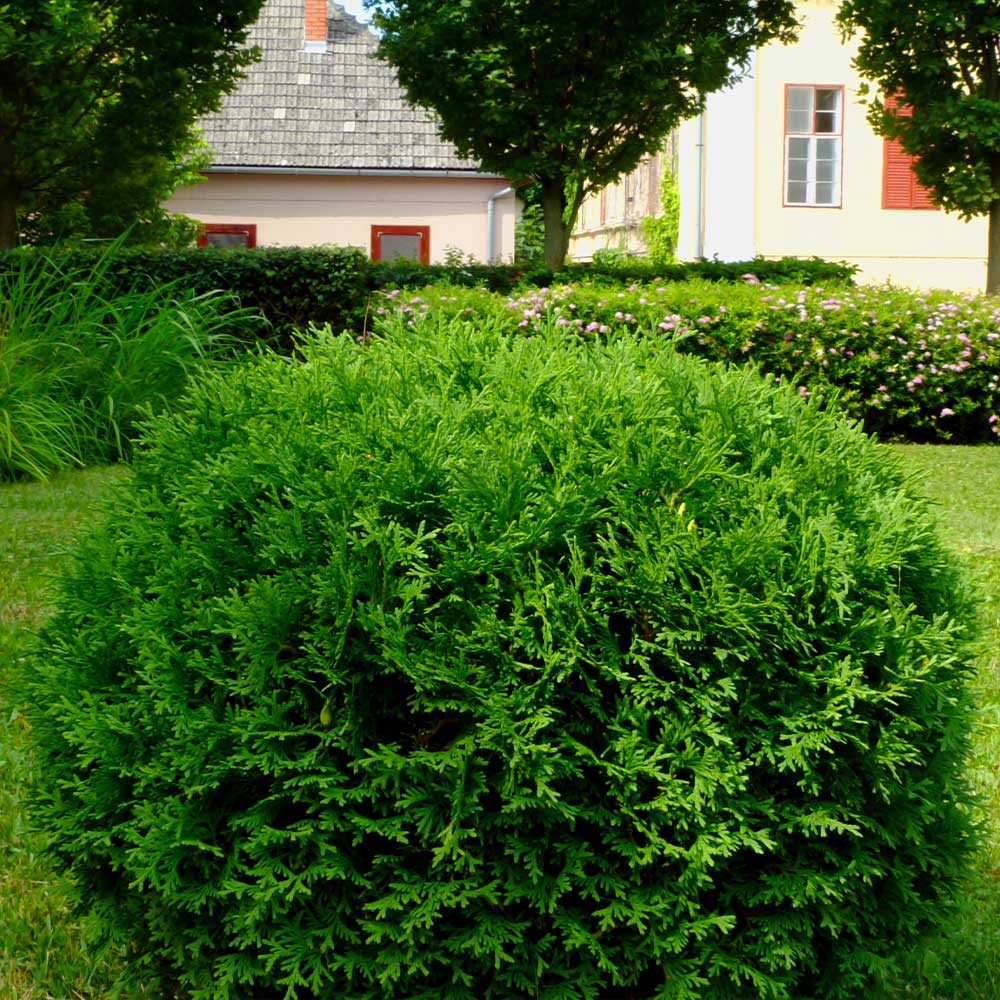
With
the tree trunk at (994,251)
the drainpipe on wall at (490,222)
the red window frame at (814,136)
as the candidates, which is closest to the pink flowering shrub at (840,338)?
the tree trunk at (994,251)

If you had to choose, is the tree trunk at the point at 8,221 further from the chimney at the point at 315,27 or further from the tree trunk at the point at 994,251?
the chimney at the point at 315,27

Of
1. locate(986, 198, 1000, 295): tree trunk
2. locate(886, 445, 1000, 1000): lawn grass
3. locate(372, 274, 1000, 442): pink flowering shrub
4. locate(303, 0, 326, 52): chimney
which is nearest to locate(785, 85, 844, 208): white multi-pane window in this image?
locate(986, 198, 1000, 295): tree trunk

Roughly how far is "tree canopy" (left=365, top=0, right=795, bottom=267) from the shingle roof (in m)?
11.5

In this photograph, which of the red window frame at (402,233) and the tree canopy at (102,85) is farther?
the red window frame at (402,233)

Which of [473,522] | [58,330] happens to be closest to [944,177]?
[58,330]

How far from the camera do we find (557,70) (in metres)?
13.9

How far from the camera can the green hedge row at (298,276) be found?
12.3 metres

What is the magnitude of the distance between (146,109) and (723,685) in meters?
13.8

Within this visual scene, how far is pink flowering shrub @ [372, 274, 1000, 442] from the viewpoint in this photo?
1160 centimetres

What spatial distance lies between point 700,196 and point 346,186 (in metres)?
8.60

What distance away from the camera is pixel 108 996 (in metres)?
2.70

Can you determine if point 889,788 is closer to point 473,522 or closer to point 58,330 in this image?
point 473,522

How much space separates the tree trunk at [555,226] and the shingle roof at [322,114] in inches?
433

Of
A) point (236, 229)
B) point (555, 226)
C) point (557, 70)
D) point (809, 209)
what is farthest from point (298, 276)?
point (236, 229)
